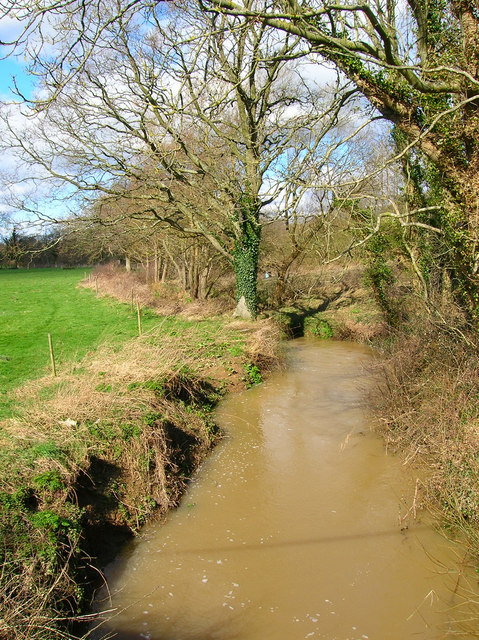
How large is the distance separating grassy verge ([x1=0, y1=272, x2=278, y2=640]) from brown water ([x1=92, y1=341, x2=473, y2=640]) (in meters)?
0.44

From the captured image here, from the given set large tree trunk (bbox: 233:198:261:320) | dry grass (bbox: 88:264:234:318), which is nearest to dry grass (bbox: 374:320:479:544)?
large tree trunk (bbox: 233:198:261:320)

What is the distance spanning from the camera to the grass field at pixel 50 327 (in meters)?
11.3

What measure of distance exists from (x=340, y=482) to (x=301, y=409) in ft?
11.4

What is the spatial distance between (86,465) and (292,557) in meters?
2.84

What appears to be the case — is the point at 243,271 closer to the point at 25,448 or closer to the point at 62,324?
the point at 62,324

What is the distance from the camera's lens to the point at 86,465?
6355mm

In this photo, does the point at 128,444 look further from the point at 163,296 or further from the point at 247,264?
the point at 163,296

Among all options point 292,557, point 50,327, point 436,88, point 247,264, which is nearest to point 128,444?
point 292,557

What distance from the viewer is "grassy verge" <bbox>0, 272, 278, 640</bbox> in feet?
14.8

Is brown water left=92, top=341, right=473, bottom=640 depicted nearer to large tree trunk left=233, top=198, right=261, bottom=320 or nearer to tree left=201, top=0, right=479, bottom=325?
tree left=201, top=0, right=479, bottom=325

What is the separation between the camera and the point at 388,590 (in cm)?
513

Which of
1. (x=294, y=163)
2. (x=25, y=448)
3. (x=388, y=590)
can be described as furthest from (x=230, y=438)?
(x=294, y=163)

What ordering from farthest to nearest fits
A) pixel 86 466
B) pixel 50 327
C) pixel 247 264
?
pixel 247 264
pixel 50 327
pixel 86 466

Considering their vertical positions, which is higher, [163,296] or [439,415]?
[163,296]
